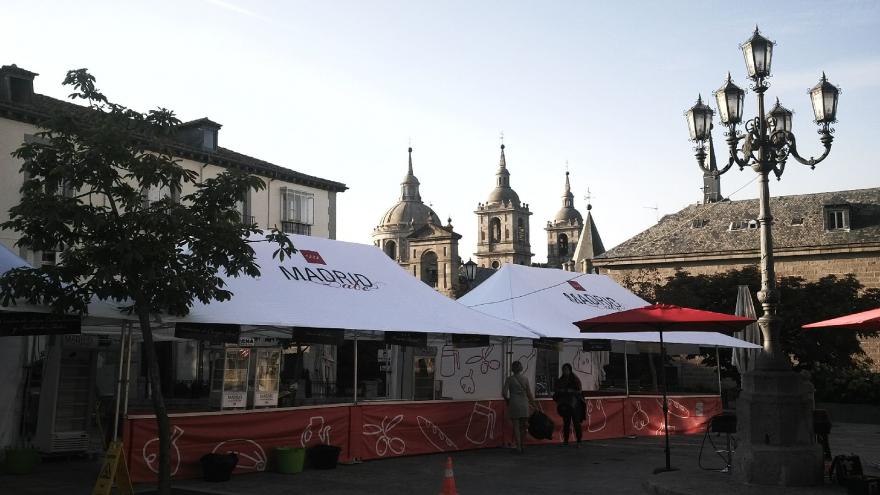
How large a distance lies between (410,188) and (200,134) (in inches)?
4245

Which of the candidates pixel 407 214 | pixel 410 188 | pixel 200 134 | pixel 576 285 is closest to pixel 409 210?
pixel 407 214

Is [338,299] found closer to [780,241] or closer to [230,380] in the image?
[230,380]

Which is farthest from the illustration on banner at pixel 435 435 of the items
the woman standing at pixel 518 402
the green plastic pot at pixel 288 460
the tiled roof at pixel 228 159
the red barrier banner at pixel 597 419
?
the tiled roof at pixel 228 159

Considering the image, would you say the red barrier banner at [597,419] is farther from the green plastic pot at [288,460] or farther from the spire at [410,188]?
the spire at [410,188]

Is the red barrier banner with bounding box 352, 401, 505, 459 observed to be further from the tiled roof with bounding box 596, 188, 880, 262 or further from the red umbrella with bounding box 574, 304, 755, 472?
the tiled roof with bounding box 596, 188, 880, 262

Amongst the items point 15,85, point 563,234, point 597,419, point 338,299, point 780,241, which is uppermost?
point 563,234

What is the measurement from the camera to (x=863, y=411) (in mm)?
24594

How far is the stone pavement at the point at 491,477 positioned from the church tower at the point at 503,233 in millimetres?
108060

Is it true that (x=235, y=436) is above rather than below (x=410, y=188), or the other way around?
below

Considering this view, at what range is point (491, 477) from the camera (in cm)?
1234

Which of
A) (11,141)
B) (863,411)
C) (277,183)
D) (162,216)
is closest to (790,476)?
(162,216)

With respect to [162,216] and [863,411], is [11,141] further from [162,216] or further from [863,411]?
[863,411]

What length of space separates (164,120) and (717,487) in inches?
331

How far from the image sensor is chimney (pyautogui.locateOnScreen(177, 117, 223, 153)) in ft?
115
